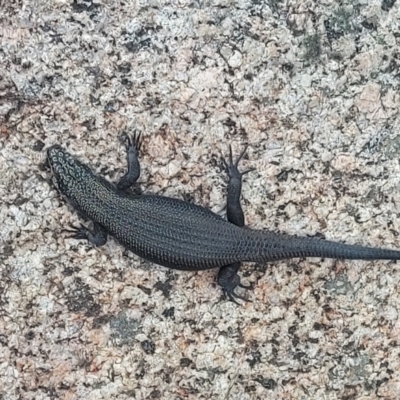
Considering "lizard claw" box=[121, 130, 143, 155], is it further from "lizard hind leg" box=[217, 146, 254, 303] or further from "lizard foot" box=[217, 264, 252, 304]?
"lizard foot" box=[217, 264, 252, 304]

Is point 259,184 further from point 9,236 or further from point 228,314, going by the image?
point 9,236

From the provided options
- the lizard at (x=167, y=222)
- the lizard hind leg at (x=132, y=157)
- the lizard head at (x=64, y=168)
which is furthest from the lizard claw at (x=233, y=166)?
the lizard head at (x=64, y=168)

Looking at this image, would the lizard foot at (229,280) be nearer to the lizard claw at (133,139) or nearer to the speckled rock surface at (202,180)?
the speckled rock surface at (202,180)

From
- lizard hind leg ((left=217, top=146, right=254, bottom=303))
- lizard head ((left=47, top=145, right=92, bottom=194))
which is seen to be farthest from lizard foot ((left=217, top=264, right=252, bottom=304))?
lizard head ((left=47, top=145, right=92, bottom=194))

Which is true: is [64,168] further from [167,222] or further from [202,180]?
[202,180]

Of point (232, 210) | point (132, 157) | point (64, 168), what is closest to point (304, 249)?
point (232, 210)

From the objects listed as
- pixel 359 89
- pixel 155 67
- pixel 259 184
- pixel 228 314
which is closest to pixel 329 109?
pixel 359 89
